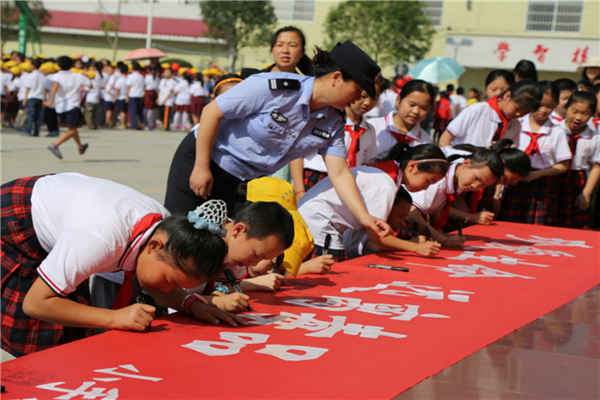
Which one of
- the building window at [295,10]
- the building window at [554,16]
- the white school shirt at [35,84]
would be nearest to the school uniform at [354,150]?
the white school shirt at [35,84]

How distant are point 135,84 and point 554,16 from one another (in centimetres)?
1643

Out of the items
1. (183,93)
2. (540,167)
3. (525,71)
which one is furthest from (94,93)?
(540,167)

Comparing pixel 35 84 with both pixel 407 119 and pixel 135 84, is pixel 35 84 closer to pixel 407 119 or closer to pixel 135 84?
pixel 135 84

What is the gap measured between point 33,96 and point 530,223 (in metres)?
8.37

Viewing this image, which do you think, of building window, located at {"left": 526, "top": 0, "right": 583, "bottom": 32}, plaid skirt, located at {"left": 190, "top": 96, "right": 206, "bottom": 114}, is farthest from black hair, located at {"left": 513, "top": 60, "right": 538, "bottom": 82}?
building window, located at {"left": 526, "top": 0, "right": 583, "bottom": 32}

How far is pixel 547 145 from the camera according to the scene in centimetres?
504

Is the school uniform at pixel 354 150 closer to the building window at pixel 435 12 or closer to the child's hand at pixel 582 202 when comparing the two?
the child's hand at pixel 582 202

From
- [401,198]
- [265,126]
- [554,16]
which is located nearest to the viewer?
[265,126]

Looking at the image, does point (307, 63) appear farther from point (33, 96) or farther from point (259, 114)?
point (33, 96)

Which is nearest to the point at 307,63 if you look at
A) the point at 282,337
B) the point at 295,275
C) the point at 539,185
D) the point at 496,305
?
the point at 295,275

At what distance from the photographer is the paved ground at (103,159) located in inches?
293

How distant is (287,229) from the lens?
221 centimetres

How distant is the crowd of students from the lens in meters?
1.89

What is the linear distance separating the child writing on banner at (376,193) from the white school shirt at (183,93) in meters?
11.5
